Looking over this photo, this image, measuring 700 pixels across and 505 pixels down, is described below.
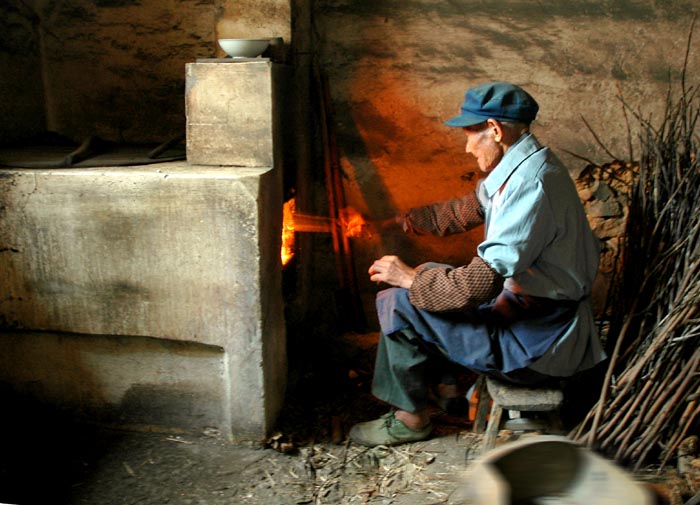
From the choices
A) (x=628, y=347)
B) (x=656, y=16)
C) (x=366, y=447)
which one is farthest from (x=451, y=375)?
(x=656, y=16)

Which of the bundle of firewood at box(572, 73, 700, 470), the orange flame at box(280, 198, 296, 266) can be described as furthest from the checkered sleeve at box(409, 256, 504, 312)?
the orange flame at box(280, 198, 296, 266)

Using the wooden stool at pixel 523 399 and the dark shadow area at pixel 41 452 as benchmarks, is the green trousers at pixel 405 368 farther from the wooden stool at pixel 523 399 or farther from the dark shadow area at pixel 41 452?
the dark shadow area at pixel 41 452

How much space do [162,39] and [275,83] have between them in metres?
1.40

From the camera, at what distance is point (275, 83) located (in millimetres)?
3176

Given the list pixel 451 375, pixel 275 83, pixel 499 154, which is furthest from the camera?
pixel 451 375

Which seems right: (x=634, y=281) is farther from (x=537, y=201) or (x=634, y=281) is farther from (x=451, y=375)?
(x=451, y=375)

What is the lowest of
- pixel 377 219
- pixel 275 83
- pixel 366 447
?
pixel 366 447

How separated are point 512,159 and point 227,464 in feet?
6.21

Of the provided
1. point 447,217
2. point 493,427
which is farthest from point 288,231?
point 493,427

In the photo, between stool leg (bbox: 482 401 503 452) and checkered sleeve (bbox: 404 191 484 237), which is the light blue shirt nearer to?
stool leg (bbox: 482 401 503 452)

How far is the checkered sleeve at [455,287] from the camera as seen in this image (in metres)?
2.74

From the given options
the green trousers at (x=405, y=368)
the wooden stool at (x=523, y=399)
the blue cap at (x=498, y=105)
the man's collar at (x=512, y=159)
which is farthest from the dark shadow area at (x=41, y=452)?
the blue cap at (x=498, y=105)

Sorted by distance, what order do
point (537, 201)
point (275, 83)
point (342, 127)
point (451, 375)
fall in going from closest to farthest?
1. point (537, 201)
2. point (275, 83)
3. point (451, 375)
4. point (342, 127)

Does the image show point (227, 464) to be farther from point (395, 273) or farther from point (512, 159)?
point (512, 159)
